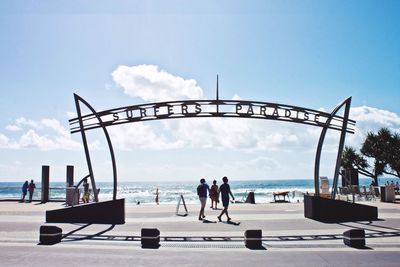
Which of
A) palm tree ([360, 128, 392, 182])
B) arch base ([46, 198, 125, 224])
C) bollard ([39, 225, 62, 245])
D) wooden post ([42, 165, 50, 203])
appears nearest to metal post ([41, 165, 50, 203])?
wooden post ([42, 165, 50, 203])

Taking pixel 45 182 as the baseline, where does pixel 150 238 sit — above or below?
below

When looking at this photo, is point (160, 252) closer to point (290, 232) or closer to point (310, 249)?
Result: point (310, 249)

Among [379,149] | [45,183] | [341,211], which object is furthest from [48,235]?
[379,149]

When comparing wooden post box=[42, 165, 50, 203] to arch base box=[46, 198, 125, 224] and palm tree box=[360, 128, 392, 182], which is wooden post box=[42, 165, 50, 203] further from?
palm tree box=[360, 128, 392, 182]

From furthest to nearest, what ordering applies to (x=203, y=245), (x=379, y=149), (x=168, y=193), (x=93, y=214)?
1. (x=168, y=193)
2. (x=379, y=149)
3. (x=93, y=214)
4. (x=203, y=245)

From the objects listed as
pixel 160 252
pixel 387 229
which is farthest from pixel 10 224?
pixel 387 229

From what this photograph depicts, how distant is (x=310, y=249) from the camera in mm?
9195

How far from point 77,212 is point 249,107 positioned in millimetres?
7363

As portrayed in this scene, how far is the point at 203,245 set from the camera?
9711 millimetres

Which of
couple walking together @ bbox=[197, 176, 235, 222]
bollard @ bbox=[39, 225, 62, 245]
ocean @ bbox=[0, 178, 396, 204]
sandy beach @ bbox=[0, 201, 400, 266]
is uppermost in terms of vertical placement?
couple walking together @ bbox=[197, 176, 235, 222]

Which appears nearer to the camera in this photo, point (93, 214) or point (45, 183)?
point (93, 214)

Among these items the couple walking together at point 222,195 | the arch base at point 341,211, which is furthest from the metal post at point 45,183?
the arch base at point 341,211

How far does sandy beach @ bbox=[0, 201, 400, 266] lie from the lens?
795 centimetres

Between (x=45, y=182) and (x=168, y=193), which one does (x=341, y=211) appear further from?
(x=168, y=193)
